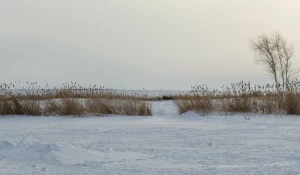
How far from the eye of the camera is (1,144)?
18.2 feet

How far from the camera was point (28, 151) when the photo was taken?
17.3 feet

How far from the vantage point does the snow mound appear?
4.90 m

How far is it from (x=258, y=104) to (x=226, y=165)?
8.64m

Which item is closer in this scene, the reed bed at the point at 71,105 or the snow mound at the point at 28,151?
the snow mound at the point at 28,151

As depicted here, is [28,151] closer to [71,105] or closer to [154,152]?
[154,152]

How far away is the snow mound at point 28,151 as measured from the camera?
4.90m

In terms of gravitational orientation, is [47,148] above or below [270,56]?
below

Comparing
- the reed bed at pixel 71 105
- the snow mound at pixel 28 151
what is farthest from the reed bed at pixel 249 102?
the snow mound at pixel 28 151

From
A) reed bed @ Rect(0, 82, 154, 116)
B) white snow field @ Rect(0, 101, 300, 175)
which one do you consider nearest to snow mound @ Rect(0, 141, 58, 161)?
white snow field @ Rect(0, 101, 300, 175)

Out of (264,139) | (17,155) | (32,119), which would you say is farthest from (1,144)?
(32,119)

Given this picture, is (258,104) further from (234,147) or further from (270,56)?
(270,56)

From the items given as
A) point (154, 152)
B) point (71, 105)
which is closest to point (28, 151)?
point (154, 152)

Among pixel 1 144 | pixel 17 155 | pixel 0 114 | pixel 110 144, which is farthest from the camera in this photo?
pixel 0 114

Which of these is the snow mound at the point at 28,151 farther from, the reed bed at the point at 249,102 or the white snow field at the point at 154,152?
the reed bed at the point at 249,102
